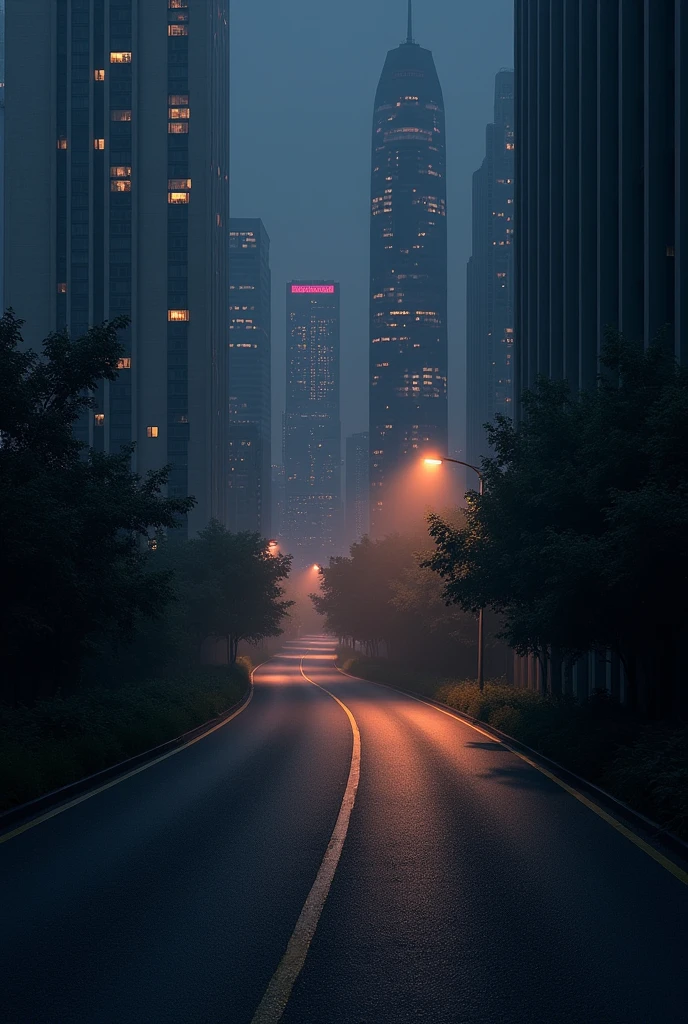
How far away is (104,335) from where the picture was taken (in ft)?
74.9

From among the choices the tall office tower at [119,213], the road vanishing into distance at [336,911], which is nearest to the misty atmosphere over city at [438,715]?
the road vanishing into distance at [336,911]

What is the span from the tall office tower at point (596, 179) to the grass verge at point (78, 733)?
1390 centimetres

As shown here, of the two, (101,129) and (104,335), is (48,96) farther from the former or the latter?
(104,335)

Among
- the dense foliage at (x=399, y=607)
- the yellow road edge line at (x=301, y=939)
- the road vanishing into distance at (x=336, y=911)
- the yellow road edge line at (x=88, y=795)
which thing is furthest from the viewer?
the dense foliage at (x=399, y=607)

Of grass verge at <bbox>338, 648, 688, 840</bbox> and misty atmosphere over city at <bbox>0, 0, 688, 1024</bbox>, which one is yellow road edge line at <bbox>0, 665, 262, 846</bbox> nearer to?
misty atmosphere over city at <bbox>0, 0, 688, 1024</bbox>

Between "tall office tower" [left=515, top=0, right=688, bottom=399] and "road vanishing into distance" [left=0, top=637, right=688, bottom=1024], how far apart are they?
13.8m

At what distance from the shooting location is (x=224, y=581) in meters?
54.7

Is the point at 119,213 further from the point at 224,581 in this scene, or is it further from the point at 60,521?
the point at 60,521

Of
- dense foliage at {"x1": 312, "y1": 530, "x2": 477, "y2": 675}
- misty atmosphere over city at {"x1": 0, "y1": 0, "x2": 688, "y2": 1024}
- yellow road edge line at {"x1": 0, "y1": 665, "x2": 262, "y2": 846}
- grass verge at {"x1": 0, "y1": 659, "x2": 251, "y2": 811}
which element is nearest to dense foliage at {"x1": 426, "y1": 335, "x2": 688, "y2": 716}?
misty atmosphere over city at {"x1": 0, "y1": 0, "x2": 688, "y2": 1024}

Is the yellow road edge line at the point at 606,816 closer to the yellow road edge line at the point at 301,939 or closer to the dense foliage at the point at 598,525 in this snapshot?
the dense foliage at the point at 598,525

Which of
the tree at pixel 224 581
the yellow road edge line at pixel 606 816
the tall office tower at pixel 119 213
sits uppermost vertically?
the tall office tower at pixel 119 213

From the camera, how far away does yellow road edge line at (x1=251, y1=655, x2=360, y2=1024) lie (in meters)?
6.35

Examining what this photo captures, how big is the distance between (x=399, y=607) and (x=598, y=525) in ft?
119

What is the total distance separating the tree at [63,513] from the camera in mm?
20016
